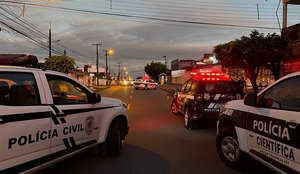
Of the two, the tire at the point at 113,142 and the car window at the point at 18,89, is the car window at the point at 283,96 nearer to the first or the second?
the tire at the point at 113,142

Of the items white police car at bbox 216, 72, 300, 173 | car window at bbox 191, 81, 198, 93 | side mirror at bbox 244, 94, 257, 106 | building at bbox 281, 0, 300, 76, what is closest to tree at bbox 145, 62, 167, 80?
building at bbox 281, 0, 300, 76

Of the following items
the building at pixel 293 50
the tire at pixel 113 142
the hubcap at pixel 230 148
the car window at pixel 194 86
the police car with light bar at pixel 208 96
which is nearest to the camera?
the hubcap at pixel 230 148

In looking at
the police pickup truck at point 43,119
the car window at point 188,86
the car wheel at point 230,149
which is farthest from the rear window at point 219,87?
the police pickup truck at point 43,119

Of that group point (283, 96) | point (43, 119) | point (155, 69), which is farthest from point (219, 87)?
point (155, 69)

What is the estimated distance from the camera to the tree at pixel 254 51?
18375 millimetres

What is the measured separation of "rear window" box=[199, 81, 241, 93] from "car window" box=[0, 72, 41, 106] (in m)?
6.90

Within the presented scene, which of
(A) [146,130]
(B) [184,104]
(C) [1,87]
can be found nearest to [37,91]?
(C) [1,87]

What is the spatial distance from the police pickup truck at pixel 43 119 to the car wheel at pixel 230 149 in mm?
2191

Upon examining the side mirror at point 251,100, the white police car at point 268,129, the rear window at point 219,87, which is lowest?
the white police car at point 268,129

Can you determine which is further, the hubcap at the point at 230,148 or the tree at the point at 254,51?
the tree at the point at 254,51

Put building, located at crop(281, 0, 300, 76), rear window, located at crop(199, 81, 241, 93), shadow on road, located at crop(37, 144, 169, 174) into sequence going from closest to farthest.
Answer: shadow on road, located at crop(37, 144, 169, 174), rear window, located at crop(199, 81, 241, 93), building, located at crop(281, 0, 300, 76)

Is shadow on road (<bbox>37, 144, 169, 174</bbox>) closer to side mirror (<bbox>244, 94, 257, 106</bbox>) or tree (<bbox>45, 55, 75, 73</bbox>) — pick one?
side mirror (<bbox>244, 94, 257, 106</bbox>)

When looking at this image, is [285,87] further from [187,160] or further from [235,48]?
[235,48]

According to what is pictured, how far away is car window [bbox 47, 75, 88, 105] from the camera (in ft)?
20.4
